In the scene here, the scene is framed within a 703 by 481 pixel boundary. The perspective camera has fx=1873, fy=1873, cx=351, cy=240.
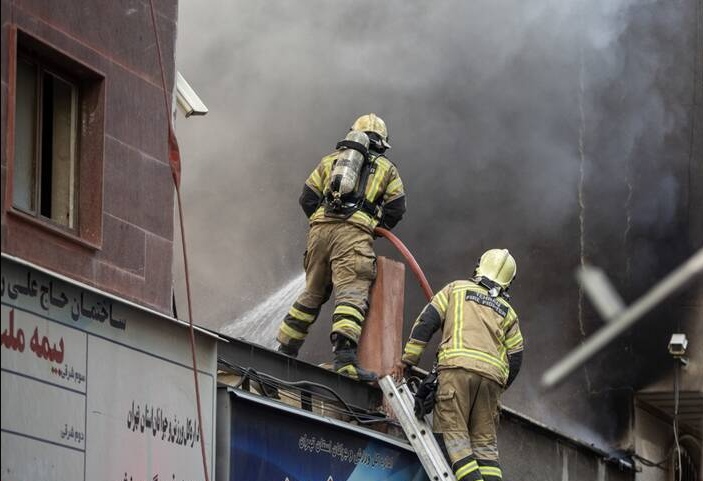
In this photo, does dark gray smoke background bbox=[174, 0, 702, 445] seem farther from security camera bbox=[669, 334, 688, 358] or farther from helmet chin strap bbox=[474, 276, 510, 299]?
helmet chin strap bbox=[474, 276, 510, 299]

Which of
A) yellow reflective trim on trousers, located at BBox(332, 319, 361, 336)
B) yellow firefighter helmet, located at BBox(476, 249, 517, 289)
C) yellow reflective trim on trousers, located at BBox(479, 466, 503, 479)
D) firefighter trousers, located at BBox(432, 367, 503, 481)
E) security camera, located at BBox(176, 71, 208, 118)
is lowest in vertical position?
yellow reflective trim on trousers, located at BBox(479, 466, 503, 479)

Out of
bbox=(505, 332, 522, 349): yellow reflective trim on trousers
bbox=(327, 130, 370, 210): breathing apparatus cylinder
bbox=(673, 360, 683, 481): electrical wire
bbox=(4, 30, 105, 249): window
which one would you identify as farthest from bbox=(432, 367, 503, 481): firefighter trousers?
bbox=(673, 360, 683, 481): electrical wire

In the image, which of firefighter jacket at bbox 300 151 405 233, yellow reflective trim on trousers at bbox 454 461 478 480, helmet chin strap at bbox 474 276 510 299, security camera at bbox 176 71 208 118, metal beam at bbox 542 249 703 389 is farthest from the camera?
metal beam at bbox 542 249 703 389

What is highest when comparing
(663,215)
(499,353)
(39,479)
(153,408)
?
(663,215)

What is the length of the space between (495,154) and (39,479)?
9524mm

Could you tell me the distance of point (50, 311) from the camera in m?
9.02

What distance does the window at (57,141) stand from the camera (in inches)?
380

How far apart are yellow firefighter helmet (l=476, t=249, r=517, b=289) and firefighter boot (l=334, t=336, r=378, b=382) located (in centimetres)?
100

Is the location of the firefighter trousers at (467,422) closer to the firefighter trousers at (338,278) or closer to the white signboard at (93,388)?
the firefighter trousers at (338,278)

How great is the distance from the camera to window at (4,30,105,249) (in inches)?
380

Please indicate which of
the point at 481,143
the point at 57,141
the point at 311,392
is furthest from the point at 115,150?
the point at 481,143

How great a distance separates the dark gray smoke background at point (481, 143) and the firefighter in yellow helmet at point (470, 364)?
4868 millimetres

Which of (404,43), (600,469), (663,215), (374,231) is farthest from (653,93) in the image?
(374,231)

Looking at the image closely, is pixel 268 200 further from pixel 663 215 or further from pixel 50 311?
pixel 50 311
